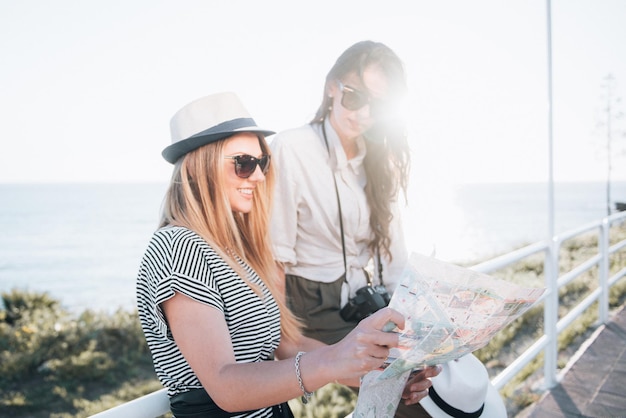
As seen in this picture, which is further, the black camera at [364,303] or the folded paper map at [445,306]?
the black camera at [364,303]

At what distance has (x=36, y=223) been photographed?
271 feet

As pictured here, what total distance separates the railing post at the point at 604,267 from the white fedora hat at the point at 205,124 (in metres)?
4.34

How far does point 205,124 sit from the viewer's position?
1665 millimetres

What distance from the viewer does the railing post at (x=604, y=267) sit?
5.11 m

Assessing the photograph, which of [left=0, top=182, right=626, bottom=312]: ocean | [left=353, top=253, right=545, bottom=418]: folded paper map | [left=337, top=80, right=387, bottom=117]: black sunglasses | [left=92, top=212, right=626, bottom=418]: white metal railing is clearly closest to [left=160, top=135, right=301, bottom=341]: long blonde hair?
[left=92, top=212, right=626, bottom=418]: white metal railing

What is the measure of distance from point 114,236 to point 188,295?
6898 cm

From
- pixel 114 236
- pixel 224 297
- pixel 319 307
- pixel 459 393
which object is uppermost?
pixel 224 297

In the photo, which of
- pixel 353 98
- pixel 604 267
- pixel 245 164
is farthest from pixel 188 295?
pixel 604 267

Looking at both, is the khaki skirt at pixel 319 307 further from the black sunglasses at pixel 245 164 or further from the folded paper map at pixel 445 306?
the folded paper map at pixel 445 306

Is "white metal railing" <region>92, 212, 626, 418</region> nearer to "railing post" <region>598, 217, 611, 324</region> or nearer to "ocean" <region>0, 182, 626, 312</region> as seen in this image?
"railing post" <region>598, 217, 611, 324</region>

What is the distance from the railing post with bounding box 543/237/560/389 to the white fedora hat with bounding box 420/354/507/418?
225 cm

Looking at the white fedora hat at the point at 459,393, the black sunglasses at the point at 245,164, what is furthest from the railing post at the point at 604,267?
the black sunglasses at the point at 245,164

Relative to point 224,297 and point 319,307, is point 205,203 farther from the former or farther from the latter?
point 319,307

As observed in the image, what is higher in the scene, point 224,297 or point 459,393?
point 224,297
